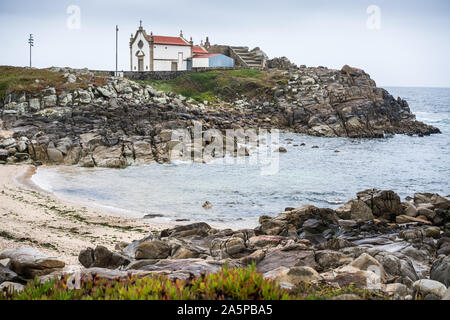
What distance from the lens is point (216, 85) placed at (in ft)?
283

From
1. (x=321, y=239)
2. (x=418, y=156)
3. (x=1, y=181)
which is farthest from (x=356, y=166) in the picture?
(x=1, y=181)

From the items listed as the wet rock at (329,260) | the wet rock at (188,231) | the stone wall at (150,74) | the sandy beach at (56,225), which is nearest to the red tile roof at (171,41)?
the stone wall at (150,74)

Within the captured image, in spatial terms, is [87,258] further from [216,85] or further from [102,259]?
[216,85]

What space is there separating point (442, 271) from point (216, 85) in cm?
7658

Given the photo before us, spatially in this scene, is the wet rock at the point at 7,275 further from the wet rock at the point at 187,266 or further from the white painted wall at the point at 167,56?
the white painted wall at the point at 167,56

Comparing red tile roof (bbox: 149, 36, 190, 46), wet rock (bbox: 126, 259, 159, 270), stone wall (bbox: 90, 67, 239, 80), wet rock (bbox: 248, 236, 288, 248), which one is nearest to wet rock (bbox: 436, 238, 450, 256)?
wet rock (bbox: 248, 236, 288, 248)

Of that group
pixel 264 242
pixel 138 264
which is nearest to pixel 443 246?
pixel 264 242

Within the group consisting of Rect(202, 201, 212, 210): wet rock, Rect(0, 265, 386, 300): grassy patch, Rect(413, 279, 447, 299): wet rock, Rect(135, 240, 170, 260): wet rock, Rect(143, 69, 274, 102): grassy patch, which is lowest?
Rect(202, 201, 212, 210): wet rock

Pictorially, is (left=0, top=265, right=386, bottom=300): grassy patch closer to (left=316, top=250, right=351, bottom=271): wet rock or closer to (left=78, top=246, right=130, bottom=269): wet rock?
(left=316, top=250, right=351, bottom=271): wet rock

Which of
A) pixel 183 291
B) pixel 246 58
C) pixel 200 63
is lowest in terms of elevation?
pixel 183 291

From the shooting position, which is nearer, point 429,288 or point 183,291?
point 183,291

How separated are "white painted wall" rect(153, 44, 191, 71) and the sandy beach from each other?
63.0 meters

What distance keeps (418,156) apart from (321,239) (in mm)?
39834

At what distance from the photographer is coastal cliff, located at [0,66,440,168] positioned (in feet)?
139
